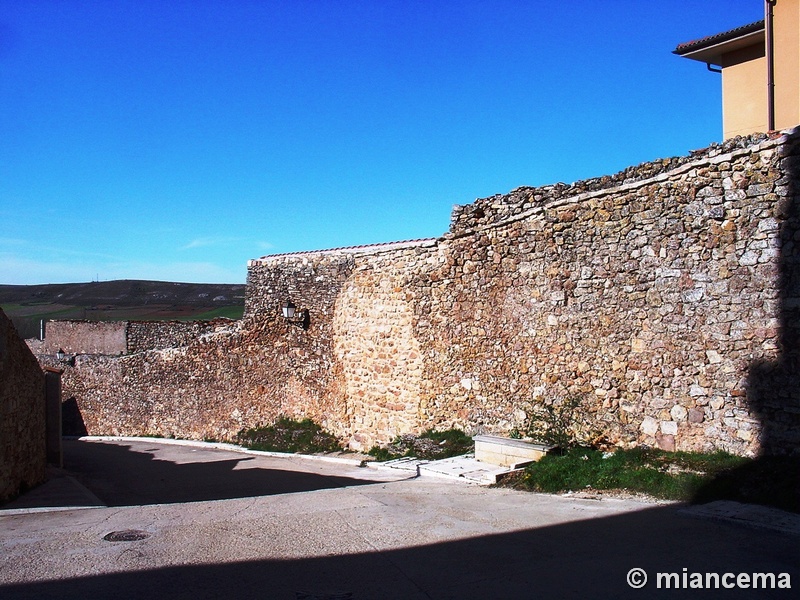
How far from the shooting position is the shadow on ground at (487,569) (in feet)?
15.6

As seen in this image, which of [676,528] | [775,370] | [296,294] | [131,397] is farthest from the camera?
[131,397]

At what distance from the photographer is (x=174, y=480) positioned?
12.5 m

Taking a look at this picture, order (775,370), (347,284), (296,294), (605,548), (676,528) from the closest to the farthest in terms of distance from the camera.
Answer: (605,548), (676,528), (775,370), (347,284), (296,294)

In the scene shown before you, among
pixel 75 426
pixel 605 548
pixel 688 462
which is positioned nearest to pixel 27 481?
pixel 605 548

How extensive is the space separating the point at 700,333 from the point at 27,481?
946 cm

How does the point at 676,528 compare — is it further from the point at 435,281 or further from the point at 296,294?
the point at 296,294

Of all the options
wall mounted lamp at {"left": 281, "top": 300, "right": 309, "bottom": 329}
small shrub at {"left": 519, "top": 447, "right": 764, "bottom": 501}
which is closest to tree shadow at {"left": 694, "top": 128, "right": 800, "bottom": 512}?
small shrub at {"left": 519, "top": 447, "right": 764, "bottom": 501}

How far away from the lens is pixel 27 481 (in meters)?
10.1

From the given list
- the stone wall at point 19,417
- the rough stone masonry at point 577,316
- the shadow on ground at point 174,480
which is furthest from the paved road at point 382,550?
the shadow on ground at point 174,480

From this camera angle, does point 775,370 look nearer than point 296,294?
Yes

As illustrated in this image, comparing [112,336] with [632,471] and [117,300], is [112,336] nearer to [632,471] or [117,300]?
[632,471]

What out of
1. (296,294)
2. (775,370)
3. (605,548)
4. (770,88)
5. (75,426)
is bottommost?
(75,426)

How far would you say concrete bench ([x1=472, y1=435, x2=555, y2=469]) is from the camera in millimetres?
9656

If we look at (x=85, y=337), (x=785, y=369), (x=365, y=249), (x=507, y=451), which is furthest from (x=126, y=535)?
(x=85, y=337)
